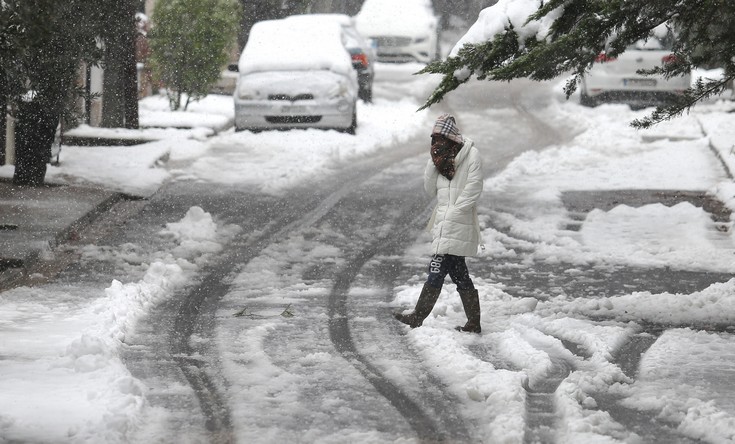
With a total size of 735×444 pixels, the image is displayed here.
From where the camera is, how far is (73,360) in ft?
23.1

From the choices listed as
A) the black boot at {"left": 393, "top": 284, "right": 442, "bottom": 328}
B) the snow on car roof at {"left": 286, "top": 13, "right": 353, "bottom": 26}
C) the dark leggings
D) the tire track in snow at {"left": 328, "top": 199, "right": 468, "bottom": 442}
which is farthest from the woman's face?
the snow on car roof at {"left": 286, "top": 13, "right": 353, "bottom": 26}

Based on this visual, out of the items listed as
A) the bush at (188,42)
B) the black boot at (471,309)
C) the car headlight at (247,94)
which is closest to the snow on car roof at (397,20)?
the bush at (188,42)

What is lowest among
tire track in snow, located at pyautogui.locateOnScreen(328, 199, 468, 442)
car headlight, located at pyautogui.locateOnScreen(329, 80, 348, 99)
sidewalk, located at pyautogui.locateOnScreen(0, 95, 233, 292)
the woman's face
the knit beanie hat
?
sidewalk, located at pyautogui.locateOnScreen(0, 95, 233, 292)

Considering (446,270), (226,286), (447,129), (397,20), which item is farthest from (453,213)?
(397,20)

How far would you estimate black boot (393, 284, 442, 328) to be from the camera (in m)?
8.38

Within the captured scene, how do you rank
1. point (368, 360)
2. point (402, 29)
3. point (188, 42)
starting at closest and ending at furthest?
point (368, 360) → point (188, 42) → point (402, 29)

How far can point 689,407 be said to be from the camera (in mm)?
6539

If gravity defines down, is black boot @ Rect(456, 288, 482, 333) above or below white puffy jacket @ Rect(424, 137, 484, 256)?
below

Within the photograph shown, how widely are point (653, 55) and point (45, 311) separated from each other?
1855cm

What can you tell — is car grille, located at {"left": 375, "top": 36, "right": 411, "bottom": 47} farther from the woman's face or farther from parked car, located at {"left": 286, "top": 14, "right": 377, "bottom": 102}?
the woman's face

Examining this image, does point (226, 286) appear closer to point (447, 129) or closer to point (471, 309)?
point (471, 309)

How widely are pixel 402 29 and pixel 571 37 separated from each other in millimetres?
24922

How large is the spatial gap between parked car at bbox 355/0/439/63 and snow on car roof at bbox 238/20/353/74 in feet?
32.2

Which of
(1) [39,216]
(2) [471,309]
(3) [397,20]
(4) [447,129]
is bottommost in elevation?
(1) [39,216]
